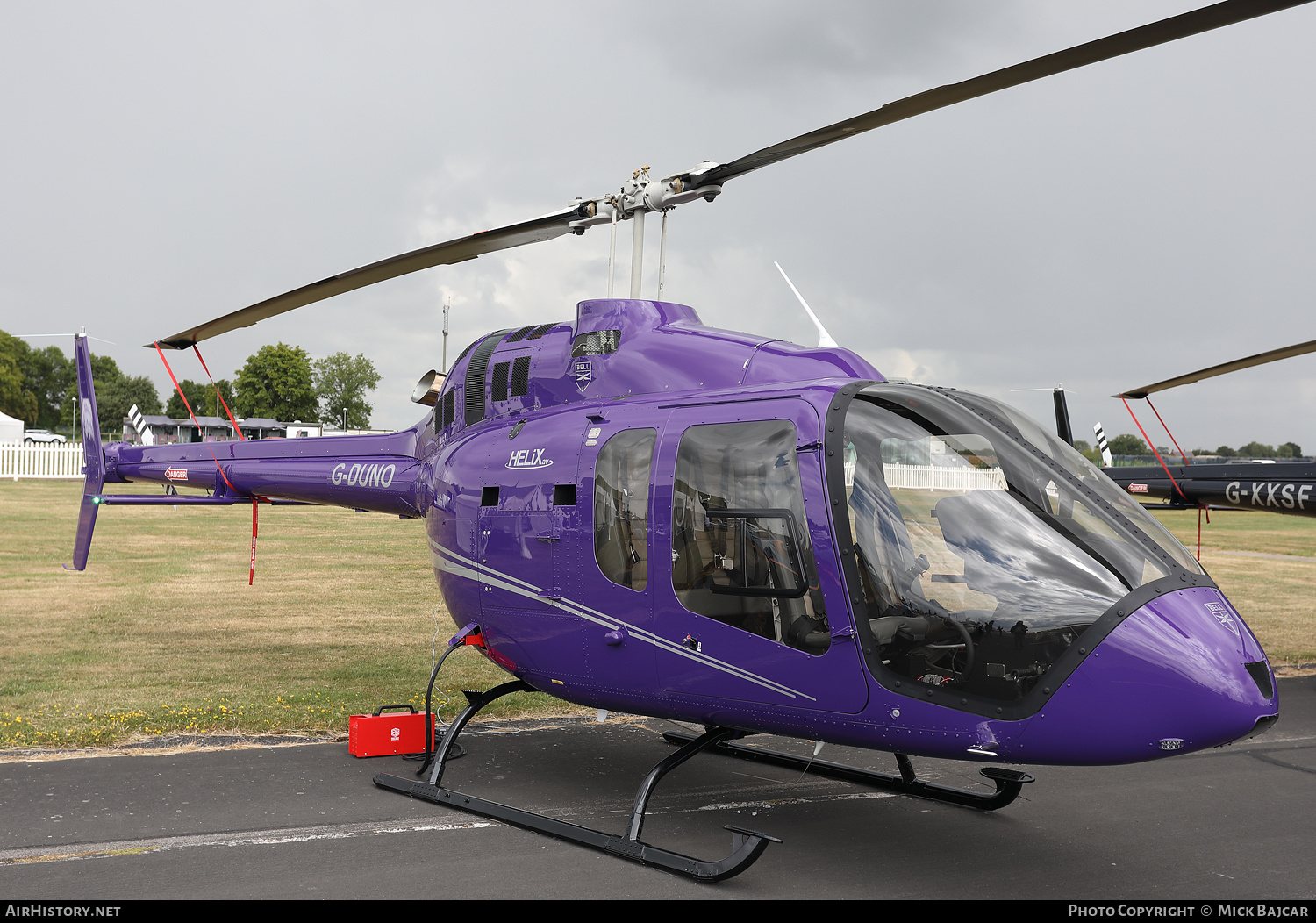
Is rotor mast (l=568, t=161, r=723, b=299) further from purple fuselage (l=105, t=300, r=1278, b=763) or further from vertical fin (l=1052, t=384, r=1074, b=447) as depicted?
vertical fin (l=1052, t=384, r=1074, b=447)

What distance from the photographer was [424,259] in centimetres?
692

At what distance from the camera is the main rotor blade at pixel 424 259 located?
22.1 feet

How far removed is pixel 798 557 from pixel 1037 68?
Answer: 2.49 m

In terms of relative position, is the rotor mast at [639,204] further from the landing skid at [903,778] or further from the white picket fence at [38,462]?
the white picket fence at [38,462]

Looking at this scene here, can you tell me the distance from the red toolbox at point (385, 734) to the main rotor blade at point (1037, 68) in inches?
186

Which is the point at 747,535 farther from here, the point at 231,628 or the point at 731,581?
the point at 231,628

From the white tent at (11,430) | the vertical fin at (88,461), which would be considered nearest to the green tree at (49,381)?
the white tent at (11,430)

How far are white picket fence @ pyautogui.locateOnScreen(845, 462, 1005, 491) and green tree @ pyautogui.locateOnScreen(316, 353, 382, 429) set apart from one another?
3084 inches

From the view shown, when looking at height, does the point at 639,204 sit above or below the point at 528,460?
above

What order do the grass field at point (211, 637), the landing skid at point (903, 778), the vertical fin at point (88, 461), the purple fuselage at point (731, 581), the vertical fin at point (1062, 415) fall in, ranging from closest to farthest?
Result: the purple fuselage at point (731, 581), the landing skid at point (903, 778), the grass field at point (211, 637), the vertical fin at point (88, 461), the vertical fin at point (1062, 415)

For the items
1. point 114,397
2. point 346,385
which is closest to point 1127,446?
point 346,385

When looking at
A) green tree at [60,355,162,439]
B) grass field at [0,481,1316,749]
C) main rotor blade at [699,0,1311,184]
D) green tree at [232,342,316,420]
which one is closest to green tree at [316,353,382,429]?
green tree at [232,342,316,420]

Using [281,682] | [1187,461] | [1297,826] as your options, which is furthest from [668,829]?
[1187,461]

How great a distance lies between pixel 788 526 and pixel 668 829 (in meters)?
2.08
